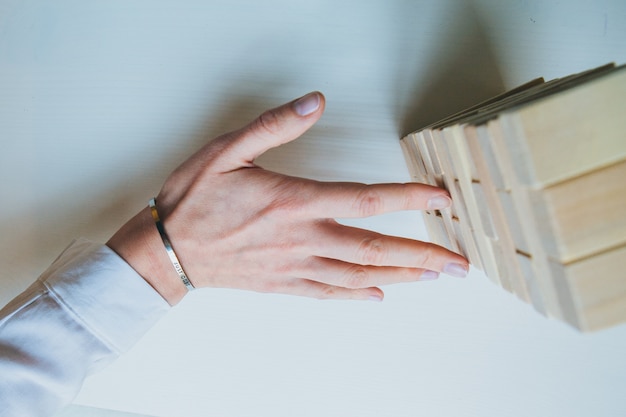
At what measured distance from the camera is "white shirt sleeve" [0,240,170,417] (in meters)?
0.55

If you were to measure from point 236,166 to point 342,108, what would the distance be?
186 mm

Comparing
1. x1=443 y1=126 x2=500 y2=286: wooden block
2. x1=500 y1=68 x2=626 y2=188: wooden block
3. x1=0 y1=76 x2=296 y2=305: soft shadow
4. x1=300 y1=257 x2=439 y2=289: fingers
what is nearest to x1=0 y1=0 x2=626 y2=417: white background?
x1=0 y1=76 x2=296 y2=305: soft shadow

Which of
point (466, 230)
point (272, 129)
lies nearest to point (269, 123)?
point (272, 129)

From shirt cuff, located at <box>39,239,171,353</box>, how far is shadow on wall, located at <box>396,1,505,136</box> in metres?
0.47

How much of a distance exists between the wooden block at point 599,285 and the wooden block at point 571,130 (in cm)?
6

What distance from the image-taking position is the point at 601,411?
69 cm

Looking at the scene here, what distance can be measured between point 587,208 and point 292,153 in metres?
0.43

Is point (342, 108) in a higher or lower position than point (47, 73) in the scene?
lower

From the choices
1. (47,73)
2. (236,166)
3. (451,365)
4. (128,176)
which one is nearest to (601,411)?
(451,365)

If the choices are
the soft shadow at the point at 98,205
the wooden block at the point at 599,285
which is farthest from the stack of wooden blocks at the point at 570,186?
the soft shadow at the point at 98,205

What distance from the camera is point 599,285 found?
0.30 metres

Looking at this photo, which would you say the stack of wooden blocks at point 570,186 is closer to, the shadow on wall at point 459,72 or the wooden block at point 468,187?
the wooden block at point 468,187

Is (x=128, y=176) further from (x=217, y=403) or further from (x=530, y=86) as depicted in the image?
(x=530, y=86)

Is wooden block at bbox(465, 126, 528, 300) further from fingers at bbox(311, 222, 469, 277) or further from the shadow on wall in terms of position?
the shadow on wall
